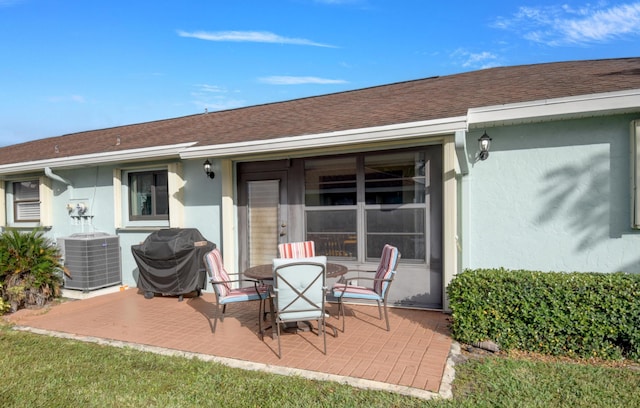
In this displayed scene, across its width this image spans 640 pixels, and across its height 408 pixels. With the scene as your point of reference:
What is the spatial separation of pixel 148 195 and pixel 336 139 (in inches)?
191

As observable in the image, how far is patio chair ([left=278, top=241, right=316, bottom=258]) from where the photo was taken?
18.8ft

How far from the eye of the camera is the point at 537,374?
3410 mm

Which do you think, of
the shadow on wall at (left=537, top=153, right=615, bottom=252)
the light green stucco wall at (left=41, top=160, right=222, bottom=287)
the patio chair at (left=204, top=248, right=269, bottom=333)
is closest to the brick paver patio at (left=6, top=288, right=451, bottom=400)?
the patio chair at (left=204, top=248, right=269, bottom=333)

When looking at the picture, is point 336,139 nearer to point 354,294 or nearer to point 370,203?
point 370,203

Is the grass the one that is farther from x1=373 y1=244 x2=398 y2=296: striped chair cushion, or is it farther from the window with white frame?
the window with white frame

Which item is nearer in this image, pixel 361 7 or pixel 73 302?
pixel 73 302

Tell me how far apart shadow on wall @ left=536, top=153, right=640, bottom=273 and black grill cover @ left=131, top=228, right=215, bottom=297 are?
5.68m

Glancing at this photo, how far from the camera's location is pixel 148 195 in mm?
7953

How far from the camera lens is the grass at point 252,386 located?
9.79 feet

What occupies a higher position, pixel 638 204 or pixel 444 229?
pixel 638 204

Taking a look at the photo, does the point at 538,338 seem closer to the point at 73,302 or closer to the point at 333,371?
the point at 333,371

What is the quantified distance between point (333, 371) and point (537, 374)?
1.93 m

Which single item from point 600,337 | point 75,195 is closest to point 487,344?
point 600,337

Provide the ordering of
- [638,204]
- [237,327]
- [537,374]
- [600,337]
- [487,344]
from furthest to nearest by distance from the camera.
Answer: [237,327] → [638,204] → [487,344] → [600,337] → [537,374]
